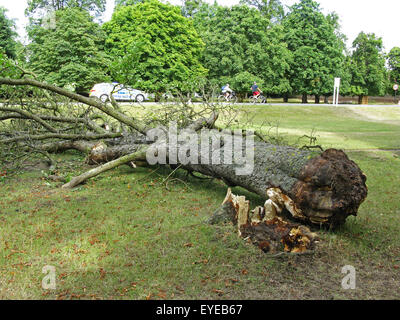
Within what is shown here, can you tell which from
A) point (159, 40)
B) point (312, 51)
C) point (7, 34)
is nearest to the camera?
point (159, 40)

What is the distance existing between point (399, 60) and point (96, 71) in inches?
1597

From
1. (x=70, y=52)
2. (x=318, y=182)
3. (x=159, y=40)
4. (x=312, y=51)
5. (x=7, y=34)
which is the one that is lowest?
(x=318, y=182)

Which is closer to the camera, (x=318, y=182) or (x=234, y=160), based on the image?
(x=318, y=182)

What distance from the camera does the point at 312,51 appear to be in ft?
117

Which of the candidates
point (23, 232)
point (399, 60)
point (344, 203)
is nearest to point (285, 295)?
point (344, 203)

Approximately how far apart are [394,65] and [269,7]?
18.7 metres

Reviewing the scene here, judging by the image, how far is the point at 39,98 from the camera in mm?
9609

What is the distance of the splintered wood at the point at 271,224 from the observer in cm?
364

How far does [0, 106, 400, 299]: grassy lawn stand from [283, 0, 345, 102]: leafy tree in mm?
31688

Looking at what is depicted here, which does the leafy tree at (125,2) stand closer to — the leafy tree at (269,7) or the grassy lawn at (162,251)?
the leafy tree at (269,7)

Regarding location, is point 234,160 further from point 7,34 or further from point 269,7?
point 269,7

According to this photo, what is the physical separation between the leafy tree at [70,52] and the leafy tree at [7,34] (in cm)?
610

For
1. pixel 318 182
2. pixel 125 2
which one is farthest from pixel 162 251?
pixel 125 2

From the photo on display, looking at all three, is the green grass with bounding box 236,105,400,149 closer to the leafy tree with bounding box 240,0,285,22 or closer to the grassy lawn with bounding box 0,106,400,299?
the grassy lawn with bounding box 0,106,400,299
